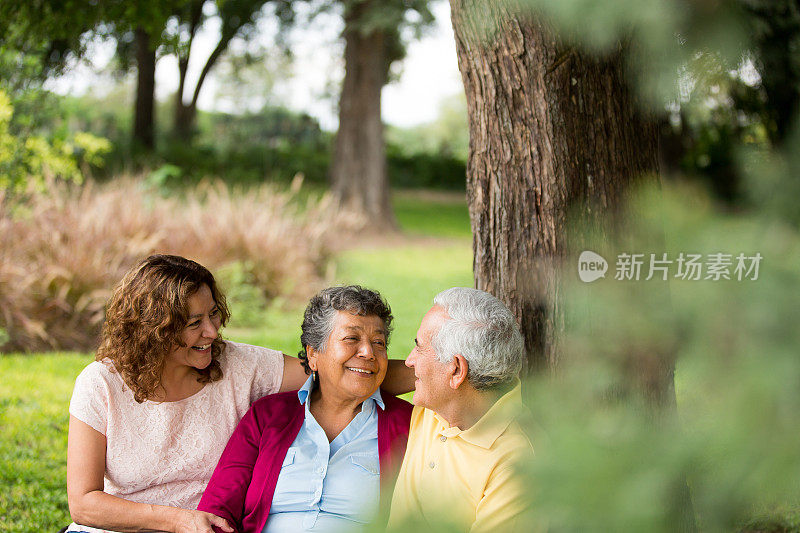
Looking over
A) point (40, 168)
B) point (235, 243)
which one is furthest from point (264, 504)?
point (40, 168)

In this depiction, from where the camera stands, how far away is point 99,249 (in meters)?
6.77

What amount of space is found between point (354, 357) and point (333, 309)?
0.20 metres

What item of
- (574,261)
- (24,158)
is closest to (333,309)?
(574,261)

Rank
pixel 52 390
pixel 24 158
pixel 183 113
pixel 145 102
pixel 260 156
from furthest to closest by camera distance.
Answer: pixel 183 113
pixel 260 156
pixel 145 102
pixel 24 158
pixel 52 390

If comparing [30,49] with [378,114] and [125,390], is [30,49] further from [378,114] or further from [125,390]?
[378,114]

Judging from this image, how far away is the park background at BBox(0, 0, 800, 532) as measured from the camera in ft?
1.92

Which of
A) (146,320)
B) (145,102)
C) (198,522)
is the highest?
(145,102)

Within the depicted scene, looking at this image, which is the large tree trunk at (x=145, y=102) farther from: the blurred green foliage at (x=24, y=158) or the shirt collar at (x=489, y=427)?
the shirt collar at (x=489, y=427)

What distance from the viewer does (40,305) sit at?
6504mm

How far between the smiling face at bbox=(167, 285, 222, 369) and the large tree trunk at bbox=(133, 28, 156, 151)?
18.6m

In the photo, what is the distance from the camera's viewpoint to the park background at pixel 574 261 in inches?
23.0

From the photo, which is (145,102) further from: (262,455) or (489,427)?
(489,427)

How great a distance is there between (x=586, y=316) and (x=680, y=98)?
24 centimetres

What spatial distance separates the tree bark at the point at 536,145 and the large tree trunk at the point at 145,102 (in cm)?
1887
